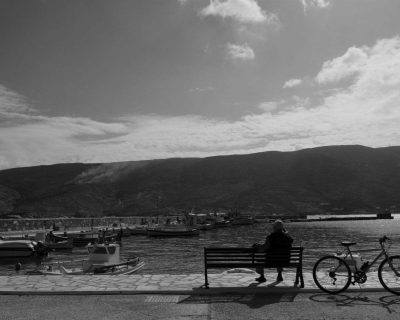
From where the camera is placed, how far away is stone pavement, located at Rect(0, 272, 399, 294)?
11.5 meters

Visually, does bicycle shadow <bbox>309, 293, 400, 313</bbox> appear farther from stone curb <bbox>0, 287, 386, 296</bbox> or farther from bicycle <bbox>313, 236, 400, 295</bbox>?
stone curb <bbox>0, 287, 386, 296</bbox>

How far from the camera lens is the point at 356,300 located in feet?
33.8

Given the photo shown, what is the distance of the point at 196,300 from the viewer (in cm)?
1056

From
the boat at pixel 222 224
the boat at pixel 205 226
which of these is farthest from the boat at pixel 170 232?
the boat at pixel 222 224

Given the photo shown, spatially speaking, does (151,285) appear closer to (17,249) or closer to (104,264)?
(104,264)

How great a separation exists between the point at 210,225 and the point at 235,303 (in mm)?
122581

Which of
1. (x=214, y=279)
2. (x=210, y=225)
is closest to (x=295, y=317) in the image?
(x=214, y=279)

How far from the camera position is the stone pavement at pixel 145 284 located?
1148cm

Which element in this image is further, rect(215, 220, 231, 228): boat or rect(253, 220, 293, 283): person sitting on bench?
rect(215, 220, 231, 228): boat

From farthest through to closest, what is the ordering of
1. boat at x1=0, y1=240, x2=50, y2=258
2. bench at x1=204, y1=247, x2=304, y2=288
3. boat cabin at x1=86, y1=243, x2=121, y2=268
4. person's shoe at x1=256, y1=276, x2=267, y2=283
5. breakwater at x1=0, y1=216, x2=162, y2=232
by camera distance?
breakwater at x1=0, y1=216, x2=162, y2=232 → boat at x1=0, y1=240, x2=50, y2=258 → boat cabin at x1=86, y1=243, x2=121, y2=268 → person's shoe at x1=256, y1=276, x2=267, y2=283 → bench at x1=204, y1=247, x2=304, y2=288

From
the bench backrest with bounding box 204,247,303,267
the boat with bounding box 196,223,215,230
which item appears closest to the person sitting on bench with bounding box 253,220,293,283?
the bench backrest with bounding box 204,247,303,267

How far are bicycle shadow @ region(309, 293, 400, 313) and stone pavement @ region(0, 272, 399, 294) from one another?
65 centimetres

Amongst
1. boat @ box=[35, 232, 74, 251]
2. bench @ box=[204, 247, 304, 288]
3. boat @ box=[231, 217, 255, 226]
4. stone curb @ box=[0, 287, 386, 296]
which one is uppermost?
bench @ box=[204, 247, 304, 288]

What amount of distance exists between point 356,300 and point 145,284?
544 centimetres
